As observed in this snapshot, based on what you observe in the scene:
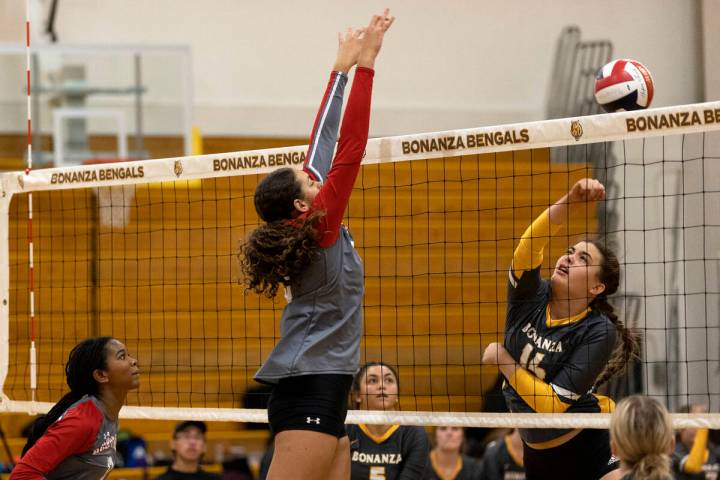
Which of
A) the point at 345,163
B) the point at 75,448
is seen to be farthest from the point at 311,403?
the point at 75,448

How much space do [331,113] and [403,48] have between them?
34.3 ft

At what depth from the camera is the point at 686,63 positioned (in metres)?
14.6

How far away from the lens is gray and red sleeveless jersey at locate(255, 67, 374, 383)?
4.00 m

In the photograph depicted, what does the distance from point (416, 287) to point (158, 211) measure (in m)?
3.15

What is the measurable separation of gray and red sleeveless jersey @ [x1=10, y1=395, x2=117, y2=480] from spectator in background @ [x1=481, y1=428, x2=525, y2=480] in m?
4.39

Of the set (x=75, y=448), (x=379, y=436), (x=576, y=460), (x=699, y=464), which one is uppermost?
(x=75, y=448)

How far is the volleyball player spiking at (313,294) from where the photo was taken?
154 inches

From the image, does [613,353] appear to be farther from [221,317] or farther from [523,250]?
[221,317]

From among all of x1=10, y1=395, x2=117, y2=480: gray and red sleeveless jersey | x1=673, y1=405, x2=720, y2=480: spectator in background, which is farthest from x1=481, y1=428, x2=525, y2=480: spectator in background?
x1=10, y1=395, x2=117, y2=480: gray and red sleeveless jersey

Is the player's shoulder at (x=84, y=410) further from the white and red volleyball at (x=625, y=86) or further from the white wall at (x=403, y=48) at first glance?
the white wall at (x=403, y=48)

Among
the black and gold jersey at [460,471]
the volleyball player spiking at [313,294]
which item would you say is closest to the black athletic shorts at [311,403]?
the volleyball player spiking at [313,294]

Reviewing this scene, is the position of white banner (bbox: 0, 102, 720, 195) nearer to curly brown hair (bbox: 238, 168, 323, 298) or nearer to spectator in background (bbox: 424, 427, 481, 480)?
curly brown hair (bbox: 238, 168, 323, 298)

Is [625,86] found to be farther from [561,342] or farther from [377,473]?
[377,473]

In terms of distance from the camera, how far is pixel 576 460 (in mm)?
4984
